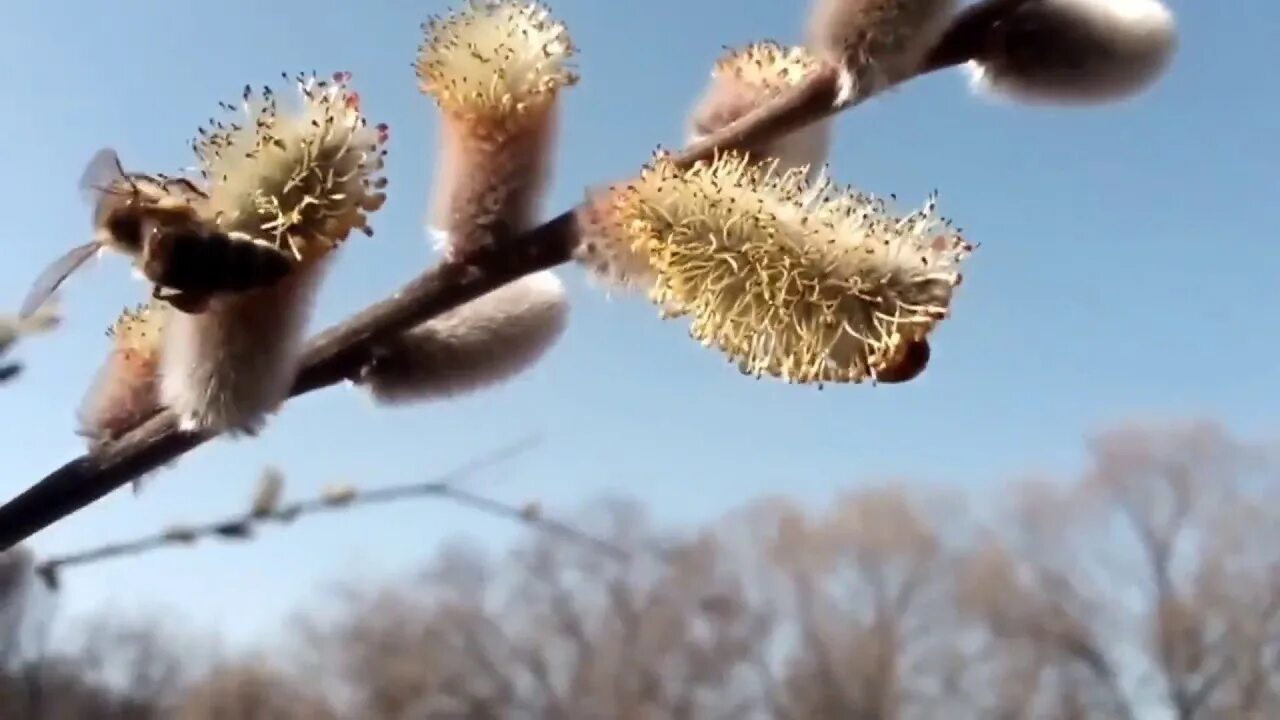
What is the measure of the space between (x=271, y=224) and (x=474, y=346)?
11cm

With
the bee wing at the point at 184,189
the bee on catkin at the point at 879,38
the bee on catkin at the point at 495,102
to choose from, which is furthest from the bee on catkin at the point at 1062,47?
the bee wing at the point at 184,189

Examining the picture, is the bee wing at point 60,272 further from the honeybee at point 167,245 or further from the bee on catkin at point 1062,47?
the bee on catkin at point 1062,47

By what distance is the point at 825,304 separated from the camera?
346mm

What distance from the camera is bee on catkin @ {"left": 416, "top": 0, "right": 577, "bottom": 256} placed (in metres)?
0.44

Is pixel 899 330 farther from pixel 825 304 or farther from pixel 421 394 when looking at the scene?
pixel 421 394

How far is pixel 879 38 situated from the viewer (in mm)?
410

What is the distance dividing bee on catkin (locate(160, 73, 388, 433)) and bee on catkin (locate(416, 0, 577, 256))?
7cm

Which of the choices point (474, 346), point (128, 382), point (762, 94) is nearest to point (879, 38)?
point (762, 94)

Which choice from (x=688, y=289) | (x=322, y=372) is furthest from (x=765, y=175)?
(x=322, y=372)

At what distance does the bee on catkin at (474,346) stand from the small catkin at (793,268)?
0.08 meters

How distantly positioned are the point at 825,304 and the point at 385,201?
0.12 m

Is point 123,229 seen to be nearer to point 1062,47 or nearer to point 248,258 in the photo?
point 248,258

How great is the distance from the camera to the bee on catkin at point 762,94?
43 centimetres

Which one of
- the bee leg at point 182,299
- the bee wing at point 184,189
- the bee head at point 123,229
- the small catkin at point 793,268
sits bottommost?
the small catkin at point 793,268
